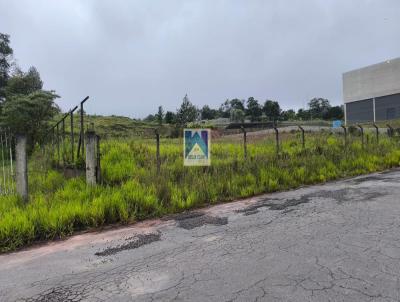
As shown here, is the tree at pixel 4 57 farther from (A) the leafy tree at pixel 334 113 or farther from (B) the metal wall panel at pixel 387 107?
(A) the leafy tree at pixel 334 113

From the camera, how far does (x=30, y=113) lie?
21781mm

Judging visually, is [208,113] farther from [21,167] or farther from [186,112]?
[21,167]

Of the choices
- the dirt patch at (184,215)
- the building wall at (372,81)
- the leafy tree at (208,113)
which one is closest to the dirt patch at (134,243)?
the dirt patch at (184,215)

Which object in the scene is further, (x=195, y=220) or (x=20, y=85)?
(x=20, y=85)

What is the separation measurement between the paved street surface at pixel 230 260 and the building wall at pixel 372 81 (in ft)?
205

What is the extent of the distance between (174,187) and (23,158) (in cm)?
309

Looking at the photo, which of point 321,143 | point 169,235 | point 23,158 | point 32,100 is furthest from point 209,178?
point 32,100

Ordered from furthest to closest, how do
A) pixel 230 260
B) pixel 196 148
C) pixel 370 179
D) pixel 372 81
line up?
pixel 372 81
pixel 370 179
pixel 196 148
pixel 230 260

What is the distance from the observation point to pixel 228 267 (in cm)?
407

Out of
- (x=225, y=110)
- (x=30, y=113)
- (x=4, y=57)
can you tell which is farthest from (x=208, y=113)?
(x=30, y=113)

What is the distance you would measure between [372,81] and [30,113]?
196 ft

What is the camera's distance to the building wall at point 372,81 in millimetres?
61219

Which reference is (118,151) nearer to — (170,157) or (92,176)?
(170,157)

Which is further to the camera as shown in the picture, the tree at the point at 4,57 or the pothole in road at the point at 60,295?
the tree at the point at 4,57
